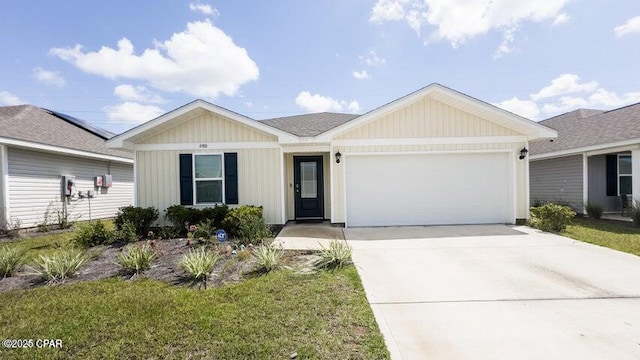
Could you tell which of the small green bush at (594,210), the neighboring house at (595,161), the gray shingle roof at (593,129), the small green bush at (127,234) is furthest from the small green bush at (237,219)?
the gray shingle roof at (593,129)

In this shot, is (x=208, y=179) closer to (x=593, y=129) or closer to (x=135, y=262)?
(x=135, y=262)

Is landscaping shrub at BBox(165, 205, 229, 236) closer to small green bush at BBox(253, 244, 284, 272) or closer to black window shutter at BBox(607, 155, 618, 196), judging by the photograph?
small green bush at BBox(253, 244, 284, 272)

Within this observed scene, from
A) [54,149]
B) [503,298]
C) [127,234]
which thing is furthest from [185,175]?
[503,298]

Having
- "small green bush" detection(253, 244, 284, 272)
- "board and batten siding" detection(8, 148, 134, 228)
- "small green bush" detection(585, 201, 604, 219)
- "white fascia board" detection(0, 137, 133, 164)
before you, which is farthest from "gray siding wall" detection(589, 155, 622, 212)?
"board and batten siding" detection(8, 148, 134, 228)

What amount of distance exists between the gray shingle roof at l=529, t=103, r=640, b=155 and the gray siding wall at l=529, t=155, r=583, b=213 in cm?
69

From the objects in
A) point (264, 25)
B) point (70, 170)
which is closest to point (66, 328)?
point (70, 170)

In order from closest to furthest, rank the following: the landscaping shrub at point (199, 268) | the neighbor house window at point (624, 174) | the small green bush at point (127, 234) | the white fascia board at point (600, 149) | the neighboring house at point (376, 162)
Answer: the landscaping shrub at point (199, 268) < the small green bush at point (127, 234) < the neighboring house at point (376, 162) < the white fascia board at point (600, 149) < the neighbor house window at point (624, 174)

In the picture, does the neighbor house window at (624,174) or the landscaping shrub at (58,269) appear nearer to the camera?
the landscaping shrub at (58,269)

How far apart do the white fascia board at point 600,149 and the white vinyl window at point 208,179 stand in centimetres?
1279

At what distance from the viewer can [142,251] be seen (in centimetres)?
537

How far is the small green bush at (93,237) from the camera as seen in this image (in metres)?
7.09

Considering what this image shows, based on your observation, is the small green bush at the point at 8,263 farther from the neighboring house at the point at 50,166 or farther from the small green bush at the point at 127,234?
the neighboring house at the point at 50,166

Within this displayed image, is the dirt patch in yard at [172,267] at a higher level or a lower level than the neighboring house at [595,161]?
lower

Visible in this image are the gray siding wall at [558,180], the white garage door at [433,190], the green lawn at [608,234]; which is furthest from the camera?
the gray siding wall at [558,180]
